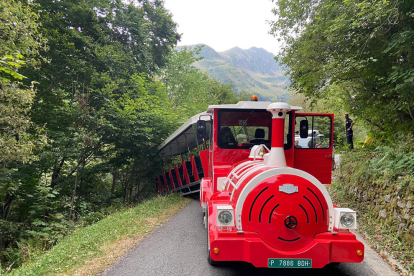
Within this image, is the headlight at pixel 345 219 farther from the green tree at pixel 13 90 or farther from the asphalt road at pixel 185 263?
the green tree at pixel 13 90

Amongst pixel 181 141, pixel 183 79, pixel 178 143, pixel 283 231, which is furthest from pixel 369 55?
pixel 183 79

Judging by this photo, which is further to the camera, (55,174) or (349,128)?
(349,128)

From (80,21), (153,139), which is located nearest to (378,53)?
(153,139)

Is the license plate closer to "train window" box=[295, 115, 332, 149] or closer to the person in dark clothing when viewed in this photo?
"train window" box=[295, 115, 332, 149]

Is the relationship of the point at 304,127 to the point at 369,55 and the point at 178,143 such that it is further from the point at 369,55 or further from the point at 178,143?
the point at 178,143

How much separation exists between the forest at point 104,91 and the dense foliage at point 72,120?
0.16 ft

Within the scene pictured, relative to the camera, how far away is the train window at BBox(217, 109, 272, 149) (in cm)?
487

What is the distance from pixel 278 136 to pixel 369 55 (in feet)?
14.5

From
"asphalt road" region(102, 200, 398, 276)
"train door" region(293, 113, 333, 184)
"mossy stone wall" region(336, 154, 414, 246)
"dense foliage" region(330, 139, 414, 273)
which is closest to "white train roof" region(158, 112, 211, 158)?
"asphalt road" region(102, 200, 398, 276)

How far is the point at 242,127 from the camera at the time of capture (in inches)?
194

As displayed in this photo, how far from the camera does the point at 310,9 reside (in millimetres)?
9641

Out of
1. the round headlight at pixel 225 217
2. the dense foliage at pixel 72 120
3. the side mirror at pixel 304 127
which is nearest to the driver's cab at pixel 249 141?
the side mirror at pixel 304 127

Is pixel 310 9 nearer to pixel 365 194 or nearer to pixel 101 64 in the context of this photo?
pixel 365 194

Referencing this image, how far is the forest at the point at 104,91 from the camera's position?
584 centimetres
